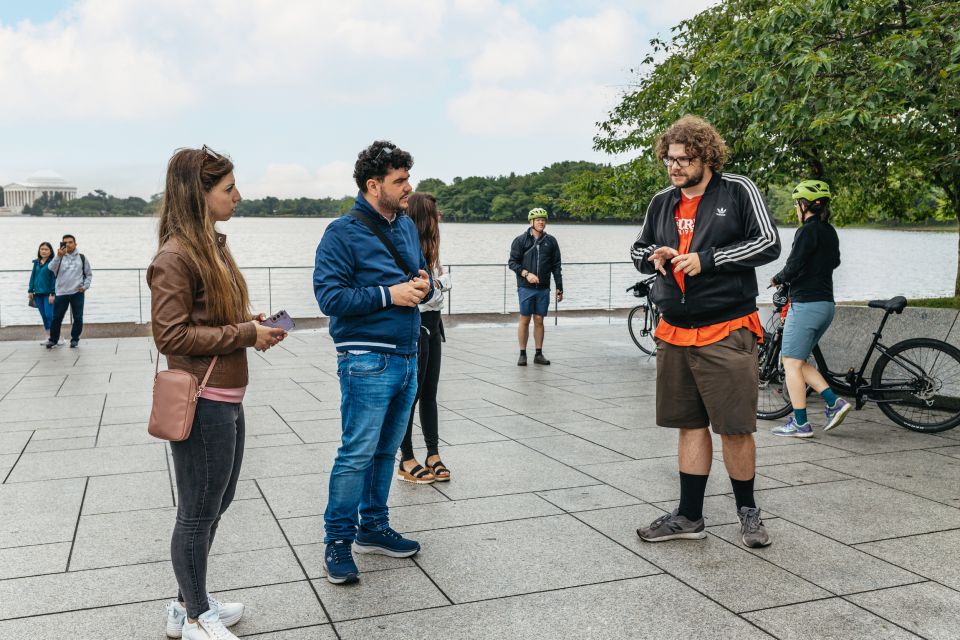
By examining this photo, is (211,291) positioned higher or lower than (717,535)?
higher

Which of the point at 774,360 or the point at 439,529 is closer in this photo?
the point at 439,529

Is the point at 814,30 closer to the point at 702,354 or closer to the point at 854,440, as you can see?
the point at 854,440

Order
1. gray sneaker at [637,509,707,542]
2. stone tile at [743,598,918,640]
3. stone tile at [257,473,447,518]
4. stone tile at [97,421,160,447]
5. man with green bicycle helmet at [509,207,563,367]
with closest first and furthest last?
stone tile at [743,598,918,640], gray sneaker at [637,509,707,542], stone tile at [257,473,447,518], stone tile at [97,421,160,447], man with green bicycle helmet at [509,207,563,367]

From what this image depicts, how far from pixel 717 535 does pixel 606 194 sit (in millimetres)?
8723

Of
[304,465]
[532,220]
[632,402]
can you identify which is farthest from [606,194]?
[304,465]

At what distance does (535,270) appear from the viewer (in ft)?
33.2

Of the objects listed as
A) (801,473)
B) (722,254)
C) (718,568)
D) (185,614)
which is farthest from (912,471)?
(185,614)

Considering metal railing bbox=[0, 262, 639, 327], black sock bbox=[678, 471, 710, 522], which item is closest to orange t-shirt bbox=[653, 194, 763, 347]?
black sock bbox=[678, 471, 710, 522]

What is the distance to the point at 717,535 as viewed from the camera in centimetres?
413

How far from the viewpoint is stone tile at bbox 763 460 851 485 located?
5066mm

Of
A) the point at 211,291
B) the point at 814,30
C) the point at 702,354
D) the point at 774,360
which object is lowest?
the point at 774,360

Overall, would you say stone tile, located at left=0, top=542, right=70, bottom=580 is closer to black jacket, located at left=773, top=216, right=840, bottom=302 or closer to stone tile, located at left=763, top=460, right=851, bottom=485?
stone tile, located at left=763, top=460, right=851, bottom=485

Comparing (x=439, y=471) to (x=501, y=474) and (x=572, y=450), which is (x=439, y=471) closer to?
(x=501, y=474)

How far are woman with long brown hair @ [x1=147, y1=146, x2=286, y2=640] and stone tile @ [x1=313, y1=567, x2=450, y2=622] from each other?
0.48 meters
